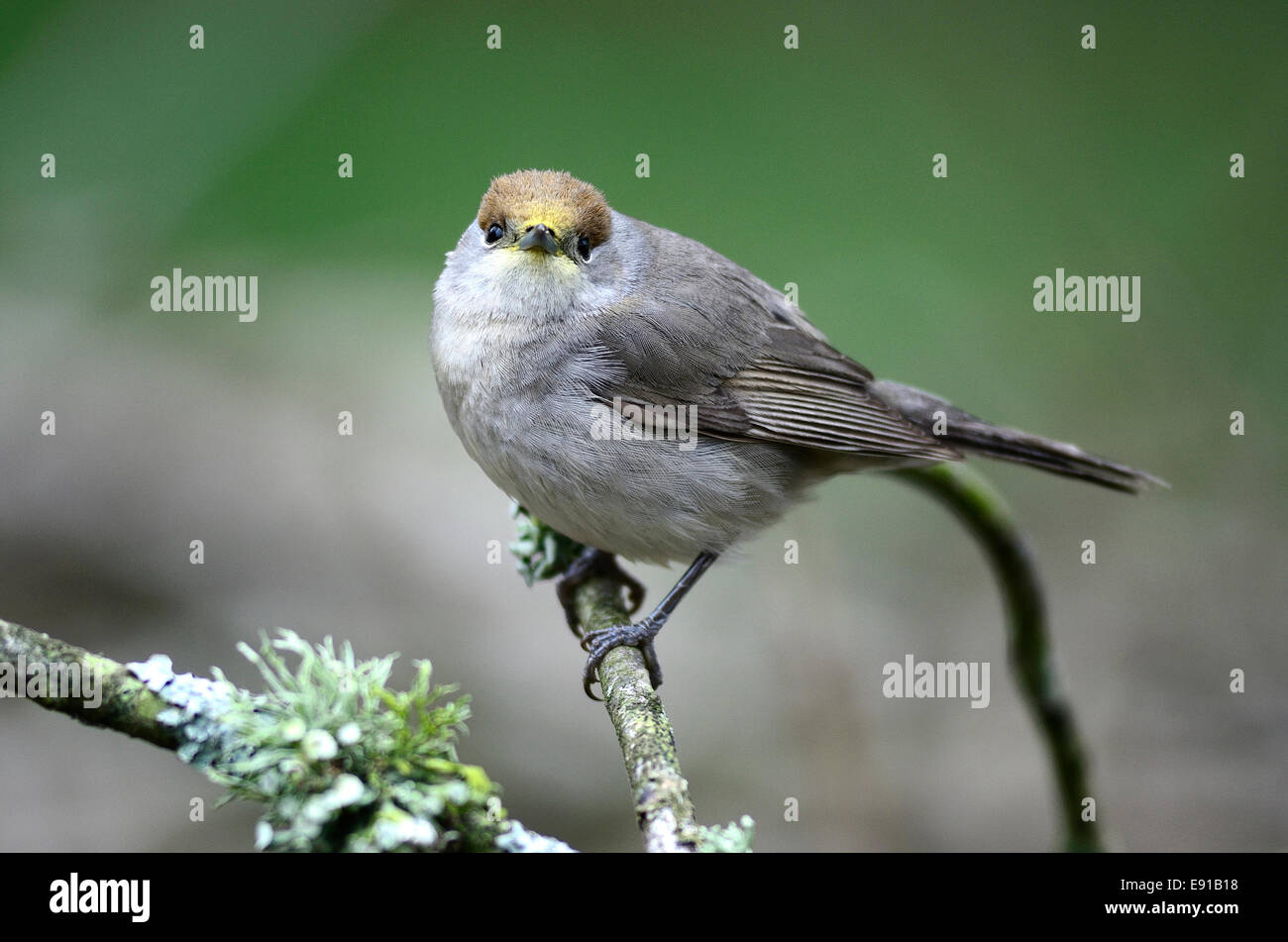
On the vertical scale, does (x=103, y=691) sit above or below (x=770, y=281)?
below

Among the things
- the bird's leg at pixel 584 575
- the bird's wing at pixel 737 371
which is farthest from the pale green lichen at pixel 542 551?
the bird's wing at pixel 737 371

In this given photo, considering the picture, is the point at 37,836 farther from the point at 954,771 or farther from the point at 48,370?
the point at 954,771

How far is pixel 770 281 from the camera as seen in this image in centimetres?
747

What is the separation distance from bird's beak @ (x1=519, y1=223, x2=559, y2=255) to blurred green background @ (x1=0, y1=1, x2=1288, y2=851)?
1388 mm

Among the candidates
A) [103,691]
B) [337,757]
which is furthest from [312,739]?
[103,691]

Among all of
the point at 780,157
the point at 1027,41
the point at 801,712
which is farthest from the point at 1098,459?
the point at 1027,41

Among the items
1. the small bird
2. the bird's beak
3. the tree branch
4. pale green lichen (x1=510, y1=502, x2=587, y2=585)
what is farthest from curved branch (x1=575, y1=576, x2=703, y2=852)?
the bird's beak

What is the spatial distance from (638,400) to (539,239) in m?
0.66

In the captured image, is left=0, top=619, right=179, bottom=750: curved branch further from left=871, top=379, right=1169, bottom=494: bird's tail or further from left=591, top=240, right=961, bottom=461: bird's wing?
left=871, top=379, right=1169, bottom=494: bird's tail

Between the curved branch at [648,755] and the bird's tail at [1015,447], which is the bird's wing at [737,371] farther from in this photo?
the curved branch at [648,755]

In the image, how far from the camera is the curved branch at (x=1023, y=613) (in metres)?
3.84

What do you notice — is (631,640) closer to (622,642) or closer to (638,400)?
(622,642)

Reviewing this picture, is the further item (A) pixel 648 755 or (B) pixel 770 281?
(B) pixel 770 281

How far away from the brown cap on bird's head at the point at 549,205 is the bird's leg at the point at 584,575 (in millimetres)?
1139
